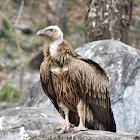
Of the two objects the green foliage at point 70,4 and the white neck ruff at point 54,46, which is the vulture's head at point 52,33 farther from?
the green foliage at point 70,4

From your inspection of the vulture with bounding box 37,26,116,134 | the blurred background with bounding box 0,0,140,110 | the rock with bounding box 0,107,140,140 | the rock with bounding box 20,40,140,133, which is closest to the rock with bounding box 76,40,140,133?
the rock with bounding box 20,40,140,133

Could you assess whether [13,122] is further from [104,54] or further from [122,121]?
[104,54]

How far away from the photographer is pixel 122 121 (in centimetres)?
596

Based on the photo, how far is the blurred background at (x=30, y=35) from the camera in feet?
41.4

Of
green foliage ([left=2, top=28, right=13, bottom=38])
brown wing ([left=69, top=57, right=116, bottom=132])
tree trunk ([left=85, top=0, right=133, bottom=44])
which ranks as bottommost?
brown wing ([left=69, top=57, right=116, bottom=132])

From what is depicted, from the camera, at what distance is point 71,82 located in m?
4.41

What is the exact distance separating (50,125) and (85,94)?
716 millimetres

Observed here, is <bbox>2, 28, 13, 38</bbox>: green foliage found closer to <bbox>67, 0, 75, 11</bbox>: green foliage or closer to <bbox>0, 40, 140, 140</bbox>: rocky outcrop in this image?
<bbox>67, 0, 75, 11</bbox>: green foliage

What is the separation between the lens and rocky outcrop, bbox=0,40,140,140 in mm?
4570

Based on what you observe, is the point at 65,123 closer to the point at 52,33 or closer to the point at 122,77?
the point at 52,33

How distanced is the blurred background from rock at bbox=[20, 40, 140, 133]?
4.07 m

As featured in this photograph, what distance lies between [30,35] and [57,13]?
10.9ft

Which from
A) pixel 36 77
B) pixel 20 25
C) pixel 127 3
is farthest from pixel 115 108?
pixel 20 25

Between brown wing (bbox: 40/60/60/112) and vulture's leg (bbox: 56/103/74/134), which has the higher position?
brown wing (bbox: 40/60/60/112)
